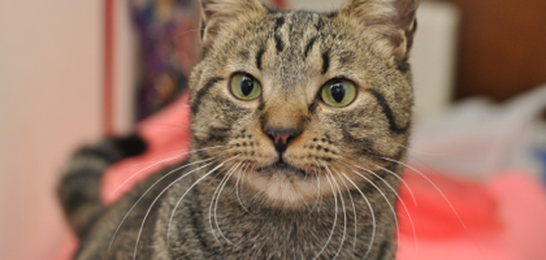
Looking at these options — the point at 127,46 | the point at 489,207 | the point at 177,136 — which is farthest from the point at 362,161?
the point at 127,46

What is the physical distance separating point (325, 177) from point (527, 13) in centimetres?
225

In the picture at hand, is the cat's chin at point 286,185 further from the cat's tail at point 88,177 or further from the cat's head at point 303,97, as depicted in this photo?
the cat's tail at point 88,177

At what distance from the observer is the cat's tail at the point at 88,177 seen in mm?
1255

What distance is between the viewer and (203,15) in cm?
86

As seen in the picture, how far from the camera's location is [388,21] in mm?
817

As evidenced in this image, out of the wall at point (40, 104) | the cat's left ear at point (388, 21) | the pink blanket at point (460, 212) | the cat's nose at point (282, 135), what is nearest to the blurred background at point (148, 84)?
the wall at point (40, 104)

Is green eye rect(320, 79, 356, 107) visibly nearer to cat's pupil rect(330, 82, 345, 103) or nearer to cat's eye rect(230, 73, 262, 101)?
cat's pupil rect(330, 82, 345, 103)

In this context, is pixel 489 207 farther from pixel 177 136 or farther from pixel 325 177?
pixel 325 177

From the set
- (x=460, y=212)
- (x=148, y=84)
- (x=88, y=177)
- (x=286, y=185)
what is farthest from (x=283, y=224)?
(x=148, y=84)

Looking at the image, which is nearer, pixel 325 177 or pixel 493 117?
pixel 325 177

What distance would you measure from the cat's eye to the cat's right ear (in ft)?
0.42

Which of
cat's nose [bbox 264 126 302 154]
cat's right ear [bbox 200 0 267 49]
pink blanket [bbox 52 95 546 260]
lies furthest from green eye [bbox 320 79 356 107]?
pink blanket [bbox 52 95 546 260]

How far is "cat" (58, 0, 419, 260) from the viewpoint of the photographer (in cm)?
69

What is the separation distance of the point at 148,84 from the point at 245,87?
4.79 ft
